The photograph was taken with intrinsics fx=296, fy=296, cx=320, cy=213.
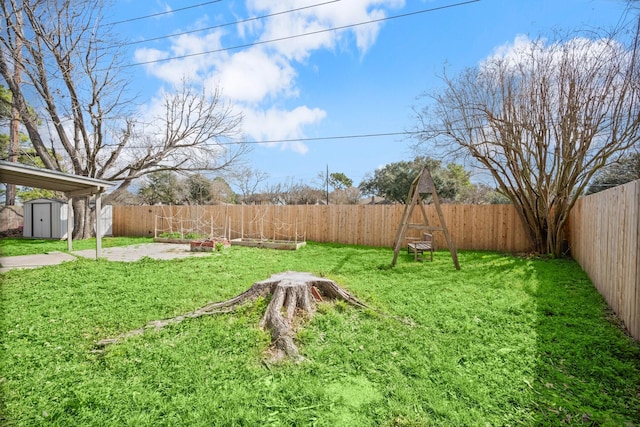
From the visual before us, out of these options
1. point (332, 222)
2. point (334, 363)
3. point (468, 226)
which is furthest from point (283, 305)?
point (468, 226)

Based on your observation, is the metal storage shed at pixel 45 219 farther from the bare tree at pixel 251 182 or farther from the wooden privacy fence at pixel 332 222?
the bare tree at pixel 251 182

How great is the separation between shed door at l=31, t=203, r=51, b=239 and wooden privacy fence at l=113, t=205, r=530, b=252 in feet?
7.82

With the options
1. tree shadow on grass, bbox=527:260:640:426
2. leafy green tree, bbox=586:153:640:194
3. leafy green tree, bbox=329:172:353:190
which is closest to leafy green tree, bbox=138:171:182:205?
leafy green tree, bbox=329:172:353:190

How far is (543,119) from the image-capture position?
7.15 m

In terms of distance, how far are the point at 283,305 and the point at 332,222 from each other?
23.7 ft

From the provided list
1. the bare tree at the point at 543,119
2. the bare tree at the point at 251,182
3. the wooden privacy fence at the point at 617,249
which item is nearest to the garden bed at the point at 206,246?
the bare tree at the point at 543,119

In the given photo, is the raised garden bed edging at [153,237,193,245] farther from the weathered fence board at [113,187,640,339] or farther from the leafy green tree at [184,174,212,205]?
the leafy green tree at [184,174,212,205]

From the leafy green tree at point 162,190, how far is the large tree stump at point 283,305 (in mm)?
19054

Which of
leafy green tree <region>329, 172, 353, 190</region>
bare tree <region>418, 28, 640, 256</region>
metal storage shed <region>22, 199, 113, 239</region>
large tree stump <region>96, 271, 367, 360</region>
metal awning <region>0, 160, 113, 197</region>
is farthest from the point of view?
leafy green tree <region>329, 172, 353, 190</region>

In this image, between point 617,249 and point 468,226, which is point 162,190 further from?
point 617,249

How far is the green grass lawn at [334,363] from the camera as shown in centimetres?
183

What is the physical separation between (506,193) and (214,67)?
33.2 feet

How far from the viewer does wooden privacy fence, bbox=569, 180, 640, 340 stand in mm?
2895

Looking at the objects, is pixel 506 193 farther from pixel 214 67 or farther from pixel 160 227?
pixel 160 227
